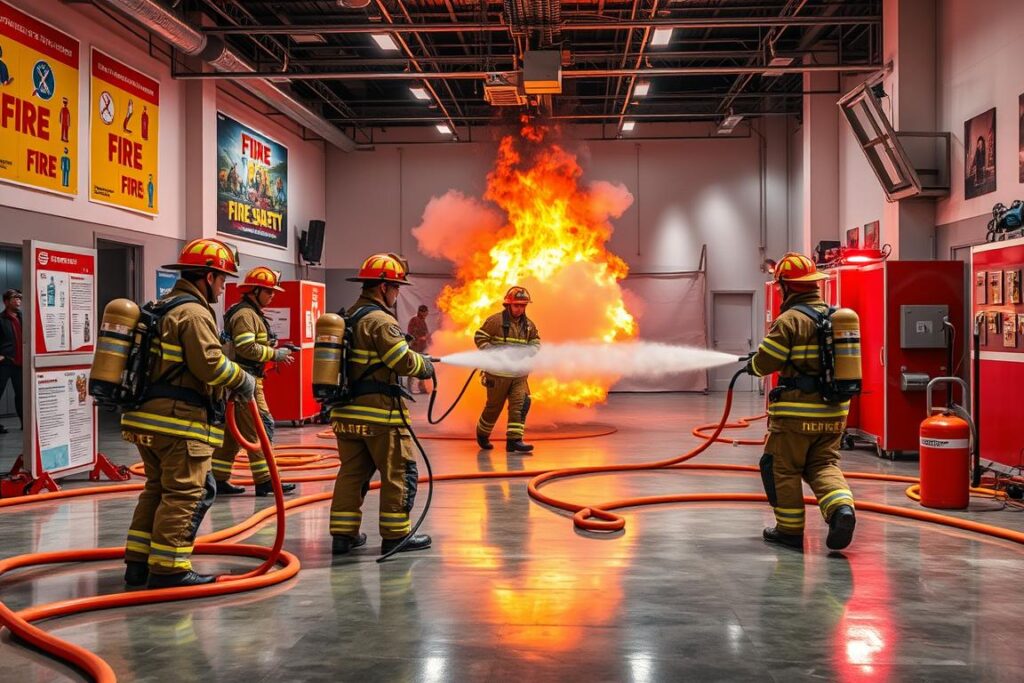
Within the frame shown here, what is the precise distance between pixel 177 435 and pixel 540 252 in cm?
1063

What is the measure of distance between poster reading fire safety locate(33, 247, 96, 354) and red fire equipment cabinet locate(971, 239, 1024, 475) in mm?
8850

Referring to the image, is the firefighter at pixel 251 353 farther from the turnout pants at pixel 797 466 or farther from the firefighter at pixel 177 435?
the turnout pants at pixel 797 466

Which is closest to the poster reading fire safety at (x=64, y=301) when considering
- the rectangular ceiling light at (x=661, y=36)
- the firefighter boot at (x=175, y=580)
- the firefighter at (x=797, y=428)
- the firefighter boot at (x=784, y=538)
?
the firefighter boot at (x=175, y=580)

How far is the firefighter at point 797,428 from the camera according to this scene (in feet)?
19.6

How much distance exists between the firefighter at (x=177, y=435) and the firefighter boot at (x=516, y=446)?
6113 millimetres

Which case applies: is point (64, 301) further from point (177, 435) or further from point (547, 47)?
point (547, 47)

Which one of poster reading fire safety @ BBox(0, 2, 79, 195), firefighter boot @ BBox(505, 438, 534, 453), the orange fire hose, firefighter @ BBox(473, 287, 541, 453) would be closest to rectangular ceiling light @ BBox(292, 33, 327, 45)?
poster reading fire safety @ BBox(0, 2, 79, 195)

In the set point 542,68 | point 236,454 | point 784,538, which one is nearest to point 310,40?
point 542,68

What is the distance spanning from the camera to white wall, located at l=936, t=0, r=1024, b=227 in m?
10.7

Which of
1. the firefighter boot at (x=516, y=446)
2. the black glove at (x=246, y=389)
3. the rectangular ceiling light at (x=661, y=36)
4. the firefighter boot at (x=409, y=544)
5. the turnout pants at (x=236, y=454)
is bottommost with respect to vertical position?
the firefighter boot at (x=409, y=544)

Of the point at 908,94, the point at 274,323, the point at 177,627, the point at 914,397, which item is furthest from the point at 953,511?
the point at 274,323

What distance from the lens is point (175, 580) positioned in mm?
5004

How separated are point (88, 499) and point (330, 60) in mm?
11029

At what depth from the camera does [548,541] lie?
6312 mm
